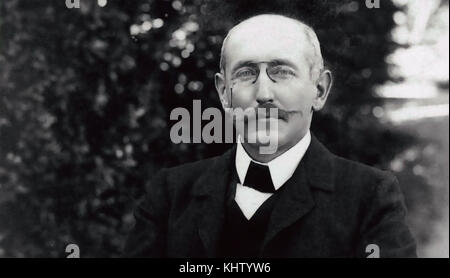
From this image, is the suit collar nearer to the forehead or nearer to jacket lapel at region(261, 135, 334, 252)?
jacket lapel at region(261, 135, 334, 252)

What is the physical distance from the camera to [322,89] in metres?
1.59

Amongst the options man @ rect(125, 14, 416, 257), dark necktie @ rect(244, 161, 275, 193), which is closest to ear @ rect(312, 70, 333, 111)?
man @ rect(125, 14, 416, 257)

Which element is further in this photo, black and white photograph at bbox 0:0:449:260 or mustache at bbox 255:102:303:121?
black and white photograph at bbox 0:0:449:260

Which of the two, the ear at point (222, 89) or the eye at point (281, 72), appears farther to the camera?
the ear at point (222, 89)

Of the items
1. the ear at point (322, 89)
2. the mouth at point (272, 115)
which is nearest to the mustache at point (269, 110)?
the mouth at point (272, 115)

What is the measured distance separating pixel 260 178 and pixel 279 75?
286 mm

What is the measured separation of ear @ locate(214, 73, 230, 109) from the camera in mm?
1610

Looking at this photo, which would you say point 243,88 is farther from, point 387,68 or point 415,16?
point 415,16

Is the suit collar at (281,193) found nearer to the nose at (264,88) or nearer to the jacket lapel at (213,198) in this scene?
the jacket lapel at (213,198)

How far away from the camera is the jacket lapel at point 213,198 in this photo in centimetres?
153

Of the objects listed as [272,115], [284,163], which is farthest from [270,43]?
[284,163]

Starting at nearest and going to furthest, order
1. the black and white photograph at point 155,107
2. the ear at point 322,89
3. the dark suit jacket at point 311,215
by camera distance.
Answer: the dark suit jacket at point 311,215 → the ear at point 322,89 → the black and white photograph at point 155,107

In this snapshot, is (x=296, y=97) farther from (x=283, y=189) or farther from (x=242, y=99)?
(x=283, y=189)
